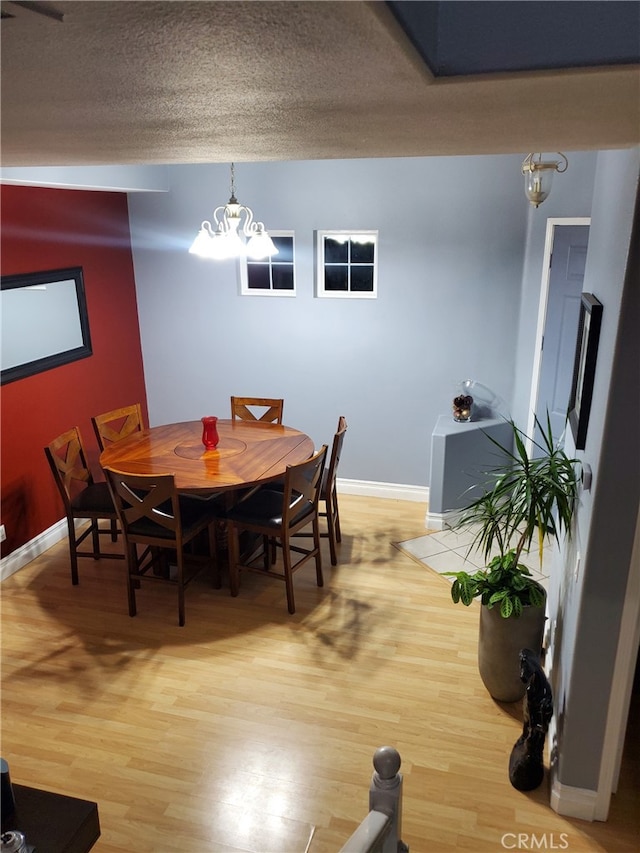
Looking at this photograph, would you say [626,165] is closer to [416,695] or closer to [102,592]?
[416,695]

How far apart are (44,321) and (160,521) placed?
1867mm

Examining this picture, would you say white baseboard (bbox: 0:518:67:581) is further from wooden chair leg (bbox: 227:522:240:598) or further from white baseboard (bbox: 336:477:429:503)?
white baseboard (bbox: 336:477:429:503)

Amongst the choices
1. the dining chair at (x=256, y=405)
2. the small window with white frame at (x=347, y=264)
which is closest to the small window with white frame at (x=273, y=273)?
the small window with white frame at (x=347, y=264)

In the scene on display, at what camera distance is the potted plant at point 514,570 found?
105 inches

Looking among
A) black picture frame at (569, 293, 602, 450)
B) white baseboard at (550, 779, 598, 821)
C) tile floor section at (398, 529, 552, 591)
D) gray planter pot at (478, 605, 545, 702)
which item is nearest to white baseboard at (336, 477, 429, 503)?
tile floor section at (398, 529, 552, 591)

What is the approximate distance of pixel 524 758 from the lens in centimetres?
255

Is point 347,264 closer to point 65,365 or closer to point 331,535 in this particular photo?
point 331,535

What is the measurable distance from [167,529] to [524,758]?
7.24ft

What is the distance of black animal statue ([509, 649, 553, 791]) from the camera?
97.8 inches

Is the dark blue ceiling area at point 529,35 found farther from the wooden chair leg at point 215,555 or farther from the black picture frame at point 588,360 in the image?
the wooden chair leg at point 215,555

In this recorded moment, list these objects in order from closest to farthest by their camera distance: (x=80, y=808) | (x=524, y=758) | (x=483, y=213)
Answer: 1. (x=80, y=808)
2. (x=524, y=758)
3. (x=483, y=213)

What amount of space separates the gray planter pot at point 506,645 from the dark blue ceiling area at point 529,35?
2519mm

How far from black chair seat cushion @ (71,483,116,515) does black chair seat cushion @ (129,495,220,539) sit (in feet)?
1.27

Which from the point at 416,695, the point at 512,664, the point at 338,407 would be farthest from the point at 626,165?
the point at 338,407
